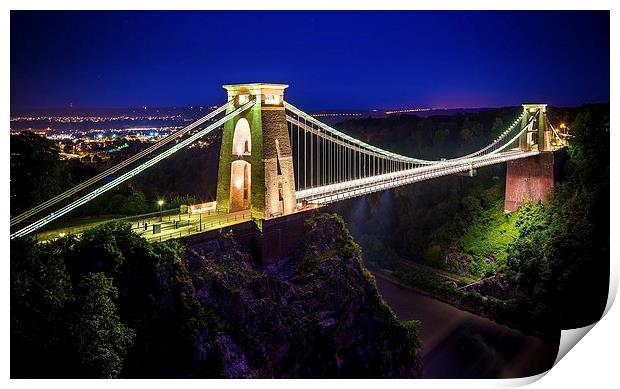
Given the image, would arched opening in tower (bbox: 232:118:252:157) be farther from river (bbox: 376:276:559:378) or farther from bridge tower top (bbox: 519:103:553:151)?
bridge tower top (bbox: 519:103:553:151)

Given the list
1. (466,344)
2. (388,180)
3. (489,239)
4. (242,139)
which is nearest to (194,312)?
(242,139)

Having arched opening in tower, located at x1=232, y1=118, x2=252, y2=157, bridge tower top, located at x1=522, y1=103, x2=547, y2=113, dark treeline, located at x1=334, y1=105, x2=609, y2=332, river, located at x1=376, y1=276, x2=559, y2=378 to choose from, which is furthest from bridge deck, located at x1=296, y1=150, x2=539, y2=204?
river, located at x1=376, y1=276, x2=559, y2=378

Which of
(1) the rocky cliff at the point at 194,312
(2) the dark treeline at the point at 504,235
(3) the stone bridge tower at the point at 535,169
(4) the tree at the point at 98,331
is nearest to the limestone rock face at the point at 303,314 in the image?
(1) the rocky cliff at the point at 194,312

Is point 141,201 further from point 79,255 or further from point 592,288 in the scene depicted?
point 592,288

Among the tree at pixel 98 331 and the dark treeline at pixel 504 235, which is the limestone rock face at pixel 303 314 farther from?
the dark treeline at pixel 504 235

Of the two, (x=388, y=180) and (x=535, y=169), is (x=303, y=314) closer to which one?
(x=388, y=180)

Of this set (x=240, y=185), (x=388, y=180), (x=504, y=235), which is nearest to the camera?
(x=240, y=185)

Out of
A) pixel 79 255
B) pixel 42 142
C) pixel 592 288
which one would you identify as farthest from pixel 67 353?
pixel 592 288

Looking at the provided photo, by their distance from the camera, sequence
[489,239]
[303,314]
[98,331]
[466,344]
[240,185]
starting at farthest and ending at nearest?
[489,239], [466,344], [240,185], [303,314], [98,331]
